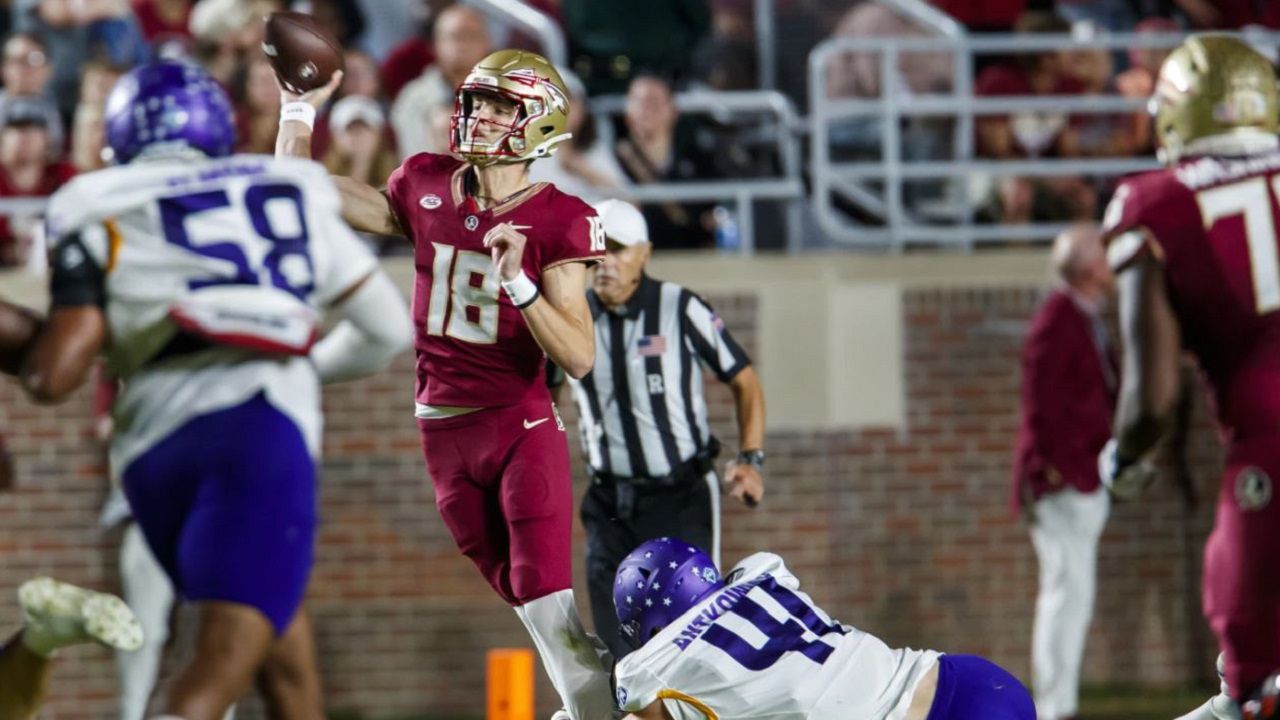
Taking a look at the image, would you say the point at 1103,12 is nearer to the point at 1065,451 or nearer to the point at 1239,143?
the point at 1065,451

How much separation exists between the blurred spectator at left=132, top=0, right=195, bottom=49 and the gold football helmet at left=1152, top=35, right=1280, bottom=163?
20.1 feet

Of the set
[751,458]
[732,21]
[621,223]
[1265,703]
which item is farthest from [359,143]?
[1265,703]

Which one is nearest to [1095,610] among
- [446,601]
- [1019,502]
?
[1019,502]

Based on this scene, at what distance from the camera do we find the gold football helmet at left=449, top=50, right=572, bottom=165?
5129 mm

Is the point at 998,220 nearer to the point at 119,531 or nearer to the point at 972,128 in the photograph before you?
the point at 972,128

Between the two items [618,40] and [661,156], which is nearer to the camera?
[661,156]

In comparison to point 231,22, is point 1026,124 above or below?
below

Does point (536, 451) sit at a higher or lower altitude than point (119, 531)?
higher

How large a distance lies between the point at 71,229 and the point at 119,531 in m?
4.92

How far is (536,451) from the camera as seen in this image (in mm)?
5160

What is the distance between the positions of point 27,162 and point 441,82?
1920mm

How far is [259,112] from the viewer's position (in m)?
8.63

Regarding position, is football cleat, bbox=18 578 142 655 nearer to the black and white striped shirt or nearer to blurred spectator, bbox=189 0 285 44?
the black and white striped shirt

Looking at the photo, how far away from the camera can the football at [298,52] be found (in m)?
5.29
